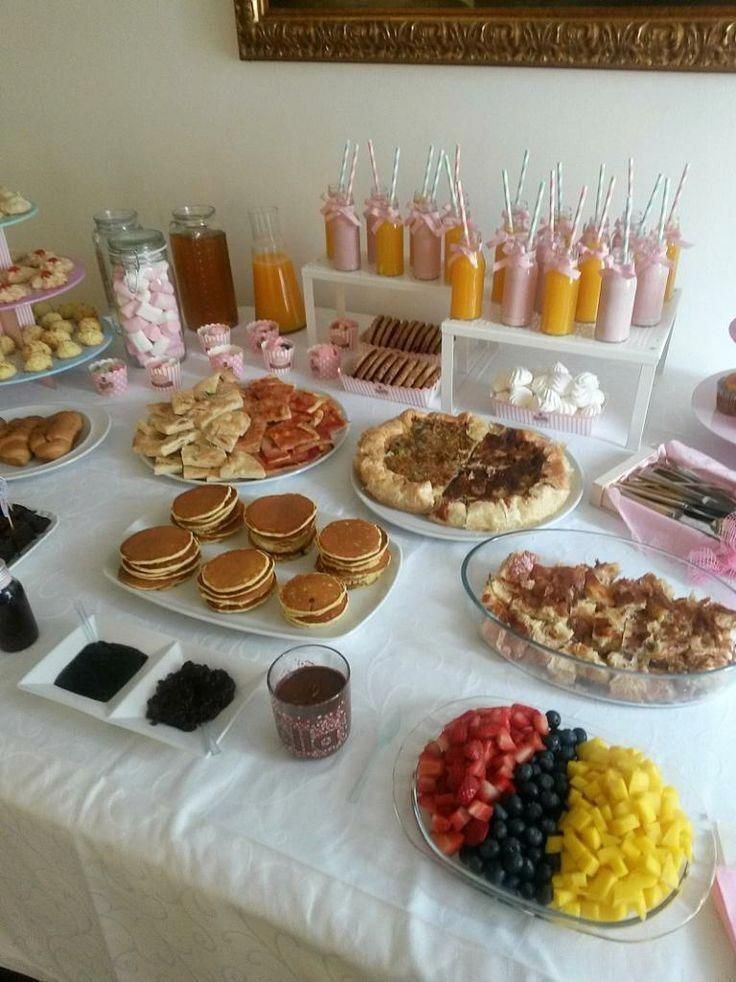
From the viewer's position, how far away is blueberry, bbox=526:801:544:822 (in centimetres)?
70

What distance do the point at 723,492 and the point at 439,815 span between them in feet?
2.39

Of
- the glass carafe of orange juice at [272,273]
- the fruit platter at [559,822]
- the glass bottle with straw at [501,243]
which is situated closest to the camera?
the fruit platter at [559,822]

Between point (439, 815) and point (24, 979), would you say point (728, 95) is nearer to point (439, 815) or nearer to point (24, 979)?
point (439, 815)

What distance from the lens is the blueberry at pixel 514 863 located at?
0.67 meters

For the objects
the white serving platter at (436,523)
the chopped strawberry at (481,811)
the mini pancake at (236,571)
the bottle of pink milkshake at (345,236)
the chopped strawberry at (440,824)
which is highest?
the bottle of pink milkshake at (345,236)

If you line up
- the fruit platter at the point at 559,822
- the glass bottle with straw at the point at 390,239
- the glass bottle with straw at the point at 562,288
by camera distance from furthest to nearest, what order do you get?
the glass bottle with straw at the point at 390,239, the glass bottle with straw at the point at 562,288, the fruit platter at the point at 559,822

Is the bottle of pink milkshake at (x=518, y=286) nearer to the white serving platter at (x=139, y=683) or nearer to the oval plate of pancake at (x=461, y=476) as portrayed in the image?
the oval plate of pancake at (x=461, y=476)

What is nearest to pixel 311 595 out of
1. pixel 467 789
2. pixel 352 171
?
pixel 467 789

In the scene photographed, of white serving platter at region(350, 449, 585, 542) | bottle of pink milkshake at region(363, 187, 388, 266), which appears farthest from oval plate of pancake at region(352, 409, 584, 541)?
bottle of pink milkshake at region(363, 187, 388, 266)

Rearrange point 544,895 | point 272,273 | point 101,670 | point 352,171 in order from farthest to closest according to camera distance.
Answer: point 272,273
point 352,171
point 101,670
point 544,895

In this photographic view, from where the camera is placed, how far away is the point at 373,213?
1499 millimetres

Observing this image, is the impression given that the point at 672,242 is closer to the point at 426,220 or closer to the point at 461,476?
the point at 426,220

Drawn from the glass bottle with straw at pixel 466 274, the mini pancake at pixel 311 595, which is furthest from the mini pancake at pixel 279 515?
the glass bottle with straw at pixel 466 274

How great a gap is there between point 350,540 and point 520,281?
59 cm
